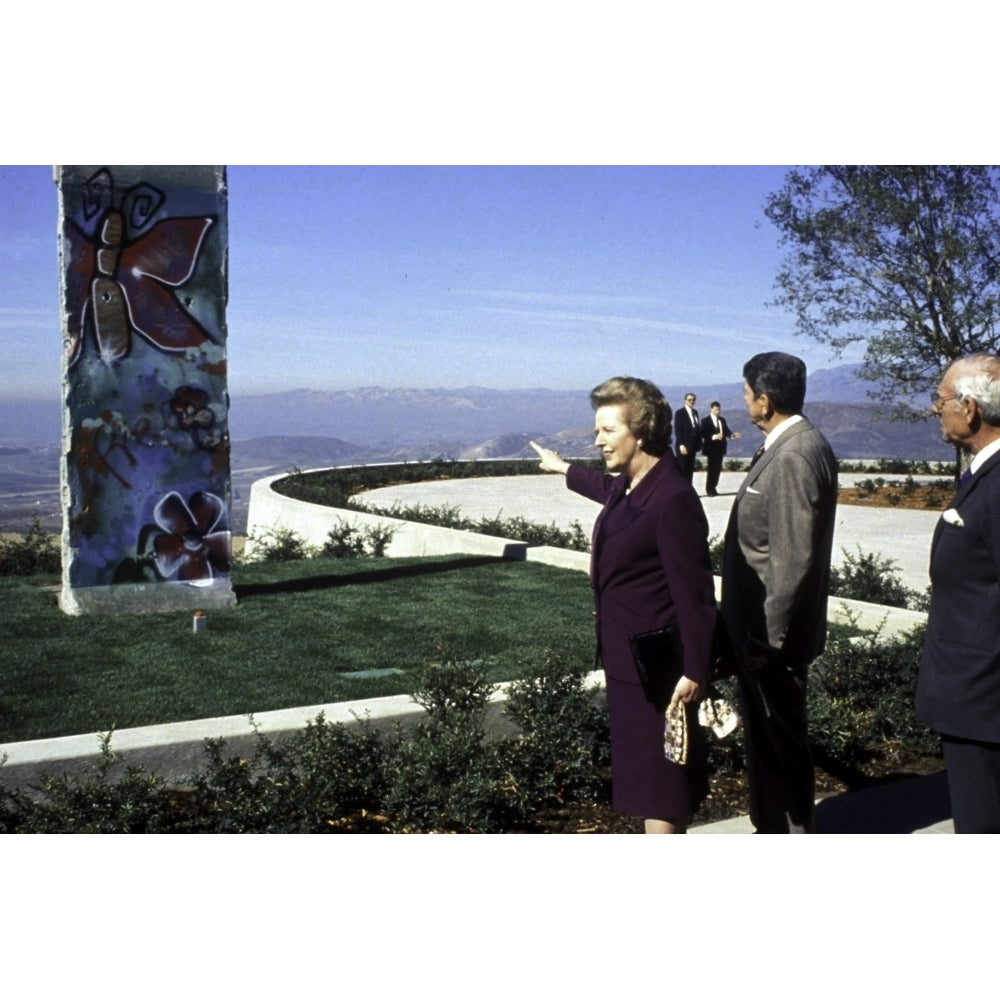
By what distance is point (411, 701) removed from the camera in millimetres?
5699

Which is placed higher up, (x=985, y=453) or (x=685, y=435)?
(x=985, y=453)

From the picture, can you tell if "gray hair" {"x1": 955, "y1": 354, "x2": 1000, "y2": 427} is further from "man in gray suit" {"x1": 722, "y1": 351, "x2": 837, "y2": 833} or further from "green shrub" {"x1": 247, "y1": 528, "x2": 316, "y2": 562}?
"green shrub" {"x1": 247, "y1": 528, "x2": 316, "y2": 562}

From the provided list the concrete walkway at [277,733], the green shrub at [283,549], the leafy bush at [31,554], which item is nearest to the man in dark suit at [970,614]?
the concrete walkway at [277,733]

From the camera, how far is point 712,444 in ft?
63.0

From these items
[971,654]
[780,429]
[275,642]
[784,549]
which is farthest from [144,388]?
[971,654]

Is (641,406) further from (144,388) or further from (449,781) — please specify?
(144,388)

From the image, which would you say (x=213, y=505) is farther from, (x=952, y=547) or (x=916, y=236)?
(x=916, y=236)

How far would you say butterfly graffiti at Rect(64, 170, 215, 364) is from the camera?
8.13 meters

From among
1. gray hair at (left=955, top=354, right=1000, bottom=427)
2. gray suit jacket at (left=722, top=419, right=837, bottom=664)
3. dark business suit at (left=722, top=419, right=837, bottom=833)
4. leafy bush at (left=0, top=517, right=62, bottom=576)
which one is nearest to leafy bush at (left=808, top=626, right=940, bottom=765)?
dark business suit at (left=722, top=419, right=837, bottom=833)

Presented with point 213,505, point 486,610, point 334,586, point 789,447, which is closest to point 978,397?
point 789,447

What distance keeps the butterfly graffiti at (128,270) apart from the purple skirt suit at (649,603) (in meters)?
5.08

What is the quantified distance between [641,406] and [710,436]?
49.9ft

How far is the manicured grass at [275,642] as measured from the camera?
628 centimetres

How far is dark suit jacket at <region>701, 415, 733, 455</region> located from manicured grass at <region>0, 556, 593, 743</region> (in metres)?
8.99
